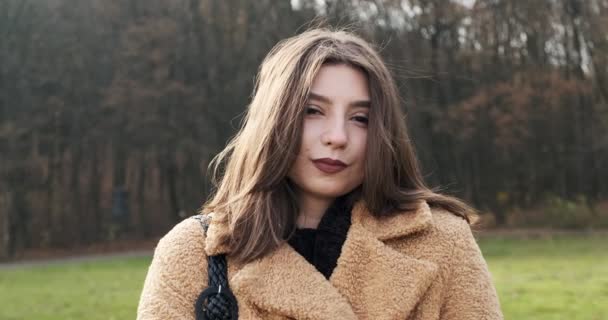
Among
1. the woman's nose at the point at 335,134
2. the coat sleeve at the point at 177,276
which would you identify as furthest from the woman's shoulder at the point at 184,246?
the woman's nose at the point at 335,134

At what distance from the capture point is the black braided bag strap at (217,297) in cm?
194

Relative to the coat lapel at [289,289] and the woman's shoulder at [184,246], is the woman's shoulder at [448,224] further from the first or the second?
the woman's shoulder at [184,246]

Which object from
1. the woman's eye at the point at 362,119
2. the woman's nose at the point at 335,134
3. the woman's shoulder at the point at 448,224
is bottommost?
the woman's shoulder at the point at 448,224

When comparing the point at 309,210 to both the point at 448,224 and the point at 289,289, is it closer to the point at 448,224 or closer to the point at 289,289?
the point at 289,289

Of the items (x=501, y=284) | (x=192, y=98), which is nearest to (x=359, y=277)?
(x=501, y=284)

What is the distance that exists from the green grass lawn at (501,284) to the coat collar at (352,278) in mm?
7600

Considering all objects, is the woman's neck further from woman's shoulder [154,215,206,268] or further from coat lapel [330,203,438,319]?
woman's shoulder [154,215,206,268]

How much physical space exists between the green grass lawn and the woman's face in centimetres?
766

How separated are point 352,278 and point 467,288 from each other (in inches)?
10.8

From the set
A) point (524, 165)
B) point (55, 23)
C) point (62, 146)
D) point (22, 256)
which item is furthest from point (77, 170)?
point (524, 165)

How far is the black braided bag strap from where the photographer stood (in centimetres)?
194

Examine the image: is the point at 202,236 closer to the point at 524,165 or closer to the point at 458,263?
the point at 458,263

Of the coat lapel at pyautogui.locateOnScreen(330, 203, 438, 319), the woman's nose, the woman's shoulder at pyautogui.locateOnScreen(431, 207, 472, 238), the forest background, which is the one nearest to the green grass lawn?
the forest background

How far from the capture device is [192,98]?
2091cm
